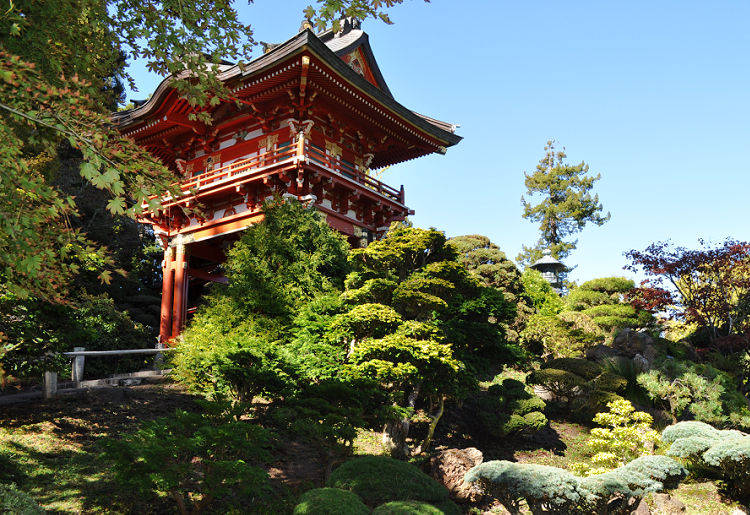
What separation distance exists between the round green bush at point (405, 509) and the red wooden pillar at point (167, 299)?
1311 centimetres

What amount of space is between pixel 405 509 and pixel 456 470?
142 inches

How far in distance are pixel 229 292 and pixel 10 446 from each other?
5036 mm

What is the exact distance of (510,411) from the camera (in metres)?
12.4

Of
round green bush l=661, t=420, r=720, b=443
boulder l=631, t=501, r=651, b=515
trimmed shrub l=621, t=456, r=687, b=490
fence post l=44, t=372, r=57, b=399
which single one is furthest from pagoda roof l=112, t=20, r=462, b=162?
round green bush l=661, t=420, r=720, b=443

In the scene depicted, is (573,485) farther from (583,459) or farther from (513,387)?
(513,387)

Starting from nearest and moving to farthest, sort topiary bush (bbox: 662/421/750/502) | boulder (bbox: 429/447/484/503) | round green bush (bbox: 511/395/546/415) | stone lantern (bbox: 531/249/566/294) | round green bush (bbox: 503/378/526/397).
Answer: boulder (bbox: 429/447/484/503)
topiary bush (bbox: 662/421/750/502)
round green bush (bbox: 511/395/546/415)
round green bush (bbox: 503/378/526/397)
stone lantern (bbox: 531/249/566/294)

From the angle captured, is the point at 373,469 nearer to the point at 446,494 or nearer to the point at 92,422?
the point at 446,494

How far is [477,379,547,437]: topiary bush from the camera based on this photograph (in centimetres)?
1194

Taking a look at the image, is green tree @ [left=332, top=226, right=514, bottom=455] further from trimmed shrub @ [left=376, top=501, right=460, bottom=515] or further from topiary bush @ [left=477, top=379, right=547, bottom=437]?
trimmed shrub @ [left=376, top=501, right=460, bottom=515]

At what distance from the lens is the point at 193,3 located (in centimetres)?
558

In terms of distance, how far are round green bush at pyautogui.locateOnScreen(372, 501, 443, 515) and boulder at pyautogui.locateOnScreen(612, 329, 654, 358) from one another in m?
13.3

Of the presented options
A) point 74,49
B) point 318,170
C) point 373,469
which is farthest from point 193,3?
point 318,170

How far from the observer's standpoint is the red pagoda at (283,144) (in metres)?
15.0

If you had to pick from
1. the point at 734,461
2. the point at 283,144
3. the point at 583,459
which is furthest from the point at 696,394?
the point at 283,144
